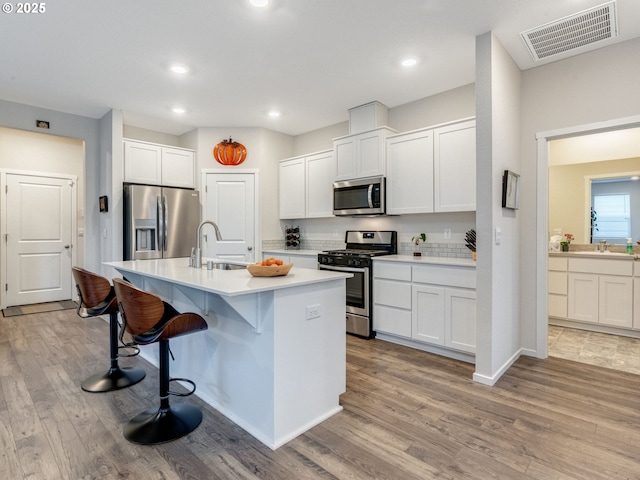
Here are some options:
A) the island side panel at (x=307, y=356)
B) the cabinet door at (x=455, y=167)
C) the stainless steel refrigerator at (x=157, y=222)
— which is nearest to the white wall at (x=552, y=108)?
the cabinet door at (x=455, y=167)

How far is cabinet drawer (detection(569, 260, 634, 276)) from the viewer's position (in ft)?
12.8

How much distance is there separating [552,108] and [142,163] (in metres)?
4.72

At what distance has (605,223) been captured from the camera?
15.5ft

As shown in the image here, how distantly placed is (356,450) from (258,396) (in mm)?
611

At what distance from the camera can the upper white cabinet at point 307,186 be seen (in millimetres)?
4855

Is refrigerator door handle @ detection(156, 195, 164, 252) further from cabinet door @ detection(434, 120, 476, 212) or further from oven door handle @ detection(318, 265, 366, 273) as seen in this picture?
cabinet door @ detection(434, 120, 476, 212)

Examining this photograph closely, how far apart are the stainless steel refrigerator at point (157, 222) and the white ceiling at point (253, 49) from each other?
1073 millimetres

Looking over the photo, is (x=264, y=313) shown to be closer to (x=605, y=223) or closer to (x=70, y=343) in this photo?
(x=70, y=343)

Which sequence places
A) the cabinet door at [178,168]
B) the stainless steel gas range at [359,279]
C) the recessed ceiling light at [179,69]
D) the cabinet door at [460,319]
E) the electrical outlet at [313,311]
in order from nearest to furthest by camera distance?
the electrical outlet at [313,311] → the cabinet door at [460,319] → the recessed ceiling light at [179,69] → the stainless steel gas range at [359,279] → the cabinet door at [178,168]

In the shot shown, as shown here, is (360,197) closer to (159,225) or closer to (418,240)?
(418,240)

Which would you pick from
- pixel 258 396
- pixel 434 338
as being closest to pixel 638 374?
pixel 434 338

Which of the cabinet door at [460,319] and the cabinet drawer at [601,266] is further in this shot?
the cabinet drawer at [601,266]

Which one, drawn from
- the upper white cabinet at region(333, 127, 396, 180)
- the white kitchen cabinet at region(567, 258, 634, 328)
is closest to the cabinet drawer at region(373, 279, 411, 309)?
the upper white cabinet at region(333, 127, 396, 180)

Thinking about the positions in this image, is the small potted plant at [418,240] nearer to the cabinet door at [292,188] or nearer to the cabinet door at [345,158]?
the cabinet door at [345,158]
